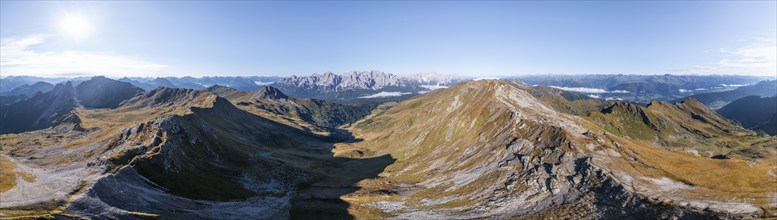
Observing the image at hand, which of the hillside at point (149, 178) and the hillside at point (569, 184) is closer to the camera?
the hillside at point (149, 178)

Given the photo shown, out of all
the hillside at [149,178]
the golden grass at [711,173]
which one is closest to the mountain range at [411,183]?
the golden grass at [711,173]

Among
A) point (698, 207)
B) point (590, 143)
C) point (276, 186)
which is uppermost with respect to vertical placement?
point (590, 143)

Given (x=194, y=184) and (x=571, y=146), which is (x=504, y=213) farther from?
(x=194, y=184)

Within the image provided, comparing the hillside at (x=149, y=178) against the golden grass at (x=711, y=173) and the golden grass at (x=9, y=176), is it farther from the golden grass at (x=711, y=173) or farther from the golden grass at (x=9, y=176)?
the golden grass at (x=711, y=173)

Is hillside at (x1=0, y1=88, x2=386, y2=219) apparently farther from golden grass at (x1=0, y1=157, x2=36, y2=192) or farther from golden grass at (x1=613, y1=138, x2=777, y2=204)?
golden grass at (x1=613, y1=138, x2=777, y2=204)

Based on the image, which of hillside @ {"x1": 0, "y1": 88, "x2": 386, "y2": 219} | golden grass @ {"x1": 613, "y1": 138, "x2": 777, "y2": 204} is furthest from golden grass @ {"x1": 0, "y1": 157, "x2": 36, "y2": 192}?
golden grass @ {"x1": 613, "y1": 138, "x2": 777, "y2": 204}

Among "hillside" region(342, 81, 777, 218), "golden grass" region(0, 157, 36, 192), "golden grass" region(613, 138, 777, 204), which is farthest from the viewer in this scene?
"golden grass" region(0, 157, 36, 192)

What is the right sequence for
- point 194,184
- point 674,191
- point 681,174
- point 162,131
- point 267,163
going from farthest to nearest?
1. point 267,163
2. point 162,131
3. point 194,184
4. point 681,174
5. point 674,191

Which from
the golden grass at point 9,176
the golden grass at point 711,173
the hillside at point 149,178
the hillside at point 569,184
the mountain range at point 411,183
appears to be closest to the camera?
the hillside at point 149,178

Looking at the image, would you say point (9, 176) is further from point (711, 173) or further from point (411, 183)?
point (711, 173)

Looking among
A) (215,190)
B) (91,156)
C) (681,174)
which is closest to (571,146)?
(681,174)

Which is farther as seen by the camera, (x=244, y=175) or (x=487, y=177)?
(x=244, y=175)
